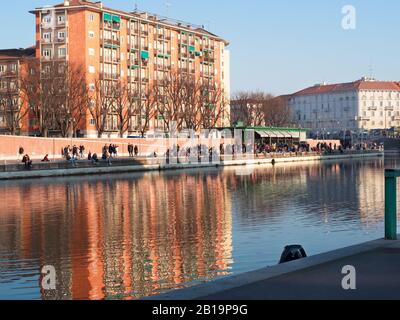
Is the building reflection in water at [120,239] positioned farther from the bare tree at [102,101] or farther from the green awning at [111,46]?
the green awning at [111,46]

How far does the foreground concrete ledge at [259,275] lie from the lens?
6707mm

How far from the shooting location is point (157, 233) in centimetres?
1747

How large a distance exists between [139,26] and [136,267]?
89379 mm

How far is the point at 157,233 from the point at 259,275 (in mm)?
9944

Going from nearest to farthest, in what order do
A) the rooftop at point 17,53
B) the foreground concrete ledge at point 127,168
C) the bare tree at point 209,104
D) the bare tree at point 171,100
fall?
the foreground concrete ledge at point 127,168 → the bare tree at point 171,100 → the bare tree at point 209,104 → the rooftop at point 17,53

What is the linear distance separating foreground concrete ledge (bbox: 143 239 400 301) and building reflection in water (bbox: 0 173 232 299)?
121 inches

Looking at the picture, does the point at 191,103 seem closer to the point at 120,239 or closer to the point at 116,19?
the point at 116,19

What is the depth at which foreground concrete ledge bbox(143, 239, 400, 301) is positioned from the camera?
6.71 m

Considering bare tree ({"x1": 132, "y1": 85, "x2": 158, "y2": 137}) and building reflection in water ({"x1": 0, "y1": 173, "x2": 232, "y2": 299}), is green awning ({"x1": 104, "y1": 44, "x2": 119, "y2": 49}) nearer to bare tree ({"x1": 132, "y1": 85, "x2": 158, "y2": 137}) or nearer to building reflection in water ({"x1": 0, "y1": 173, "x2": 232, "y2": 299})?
bare tree ({"x1": 132, "y1": 85, "x2": 158, "y2": 137})

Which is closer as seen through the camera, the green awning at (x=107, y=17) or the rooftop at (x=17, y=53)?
the green awning at (x=107, y=17)

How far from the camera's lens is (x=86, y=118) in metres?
87.3

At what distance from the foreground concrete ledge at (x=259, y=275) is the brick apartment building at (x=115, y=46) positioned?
248ft

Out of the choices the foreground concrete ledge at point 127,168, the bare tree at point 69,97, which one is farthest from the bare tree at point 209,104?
the bare tree at point 69,97

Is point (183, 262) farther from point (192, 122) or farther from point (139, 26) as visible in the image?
point (139, 26)
